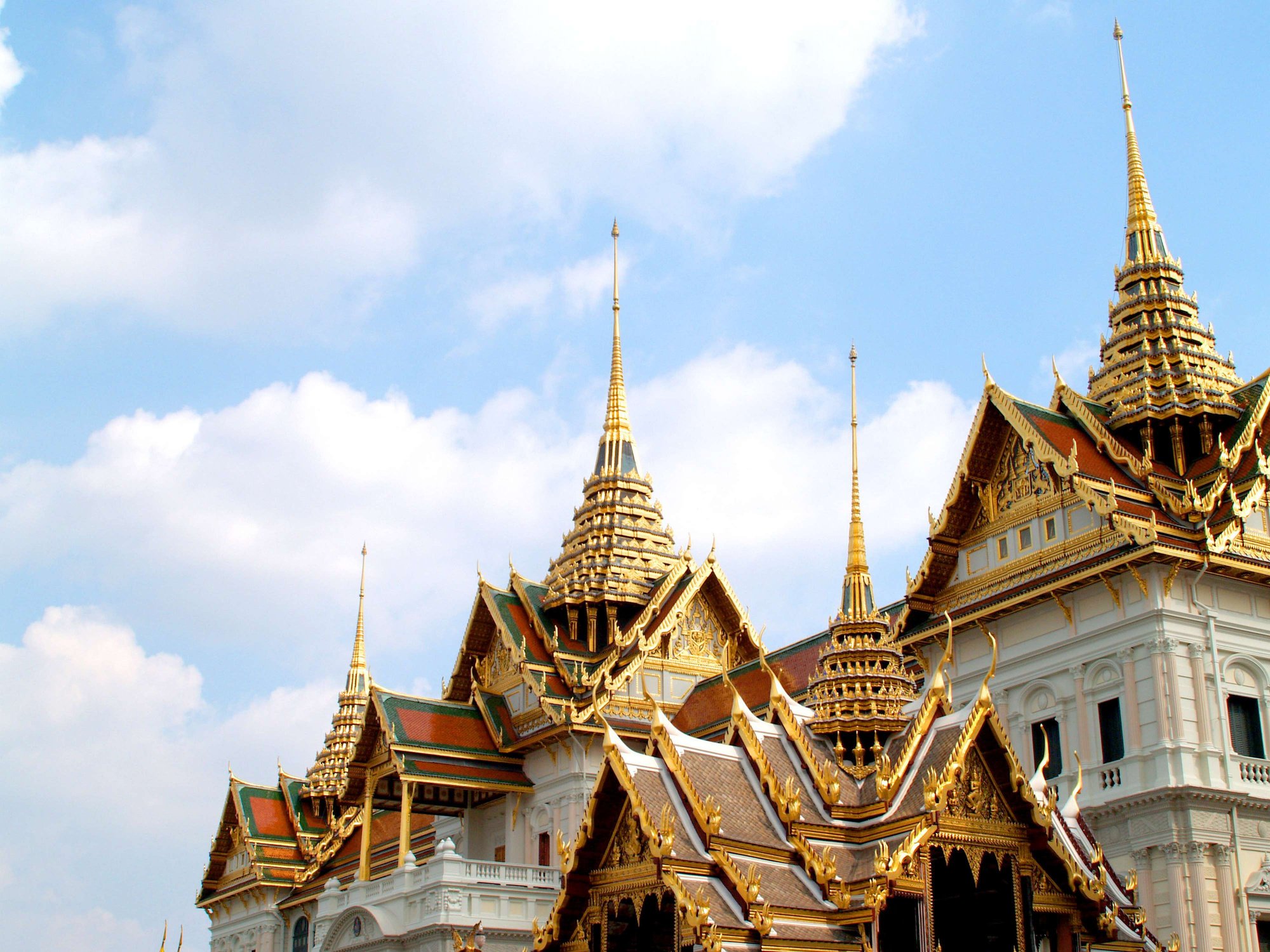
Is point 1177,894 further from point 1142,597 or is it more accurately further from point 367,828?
point 367,828

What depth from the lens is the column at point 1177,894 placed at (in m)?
22.1

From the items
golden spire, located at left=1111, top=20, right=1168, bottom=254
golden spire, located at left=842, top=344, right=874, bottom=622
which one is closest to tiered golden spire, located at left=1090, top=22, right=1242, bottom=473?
golden spire, located at left=1111, top=20, right=1168, bottom=254

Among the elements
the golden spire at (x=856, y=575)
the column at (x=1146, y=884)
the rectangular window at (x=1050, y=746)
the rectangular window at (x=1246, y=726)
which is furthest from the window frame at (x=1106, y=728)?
the golden spire at (x=856, y=575)

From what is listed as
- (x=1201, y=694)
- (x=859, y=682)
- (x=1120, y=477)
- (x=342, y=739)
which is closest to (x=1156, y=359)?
(x=1120, y=477)

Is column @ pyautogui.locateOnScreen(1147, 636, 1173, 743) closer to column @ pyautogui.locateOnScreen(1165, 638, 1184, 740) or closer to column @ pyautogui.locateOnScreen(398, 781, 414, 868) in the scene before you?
column @ pyautogui.locateOnScreen(1165, 638, 1184, 740)

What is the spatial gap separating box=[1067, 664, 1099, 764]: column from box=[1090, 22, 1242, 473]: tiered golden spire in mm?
4367

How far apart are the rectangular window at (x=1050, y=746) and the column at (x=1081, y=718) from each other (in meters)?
0.48

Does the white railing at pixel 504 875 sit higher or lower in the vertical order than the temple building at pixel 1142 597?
lower

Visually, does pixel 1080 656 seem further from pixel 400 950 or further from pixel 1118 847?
pixel 400 950

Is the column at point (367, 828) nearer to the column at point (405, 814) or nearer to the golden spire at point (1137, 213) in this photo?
the column at point (405, 814)

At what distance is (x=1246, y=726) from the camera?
24172mm

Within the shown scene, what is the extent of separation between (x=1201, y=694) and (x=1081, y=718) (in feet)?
6.53

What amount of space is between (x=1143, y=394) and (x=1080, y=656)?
5381mm

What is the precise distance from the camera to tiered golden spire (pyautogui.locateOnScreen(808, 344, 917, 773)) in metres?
12.3
